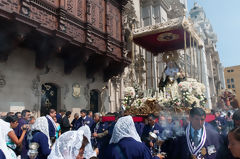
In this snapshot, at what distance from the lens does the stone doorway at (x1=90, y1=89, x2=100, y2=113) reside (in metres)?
13.1

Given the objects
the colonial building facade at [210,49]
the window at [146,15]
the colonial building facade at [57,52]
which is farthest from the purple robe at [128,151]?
the colonial building facade at [210,49]

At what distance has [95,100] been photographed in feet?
44.2

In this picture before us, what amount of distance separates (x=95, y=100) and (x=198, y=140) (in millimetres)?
10708

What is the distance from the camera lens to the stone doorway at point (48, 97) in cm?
1017

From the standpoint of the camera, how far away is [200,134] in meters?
3.19

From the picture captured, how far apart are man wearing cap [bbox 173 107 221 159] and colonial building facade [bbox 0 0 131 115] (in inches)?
262

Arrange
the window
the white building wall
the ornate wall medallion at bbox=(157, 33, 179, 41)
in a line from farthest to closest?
the window → the ornate wall medallion at bbox=(157, 33, 179, 41) → the white building wall

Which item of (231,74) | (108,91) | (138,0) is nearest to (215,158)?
(108,91)

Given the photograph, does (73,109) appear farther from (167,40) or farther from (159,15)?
(159,15)

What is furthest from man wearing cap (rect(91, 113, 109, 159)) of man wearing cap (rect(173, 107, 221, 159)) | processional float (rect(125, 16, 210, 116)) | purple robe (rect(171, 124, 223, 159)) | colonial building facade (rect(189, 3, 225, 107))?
colonial building facade (rect(189, 3, 225, 107))

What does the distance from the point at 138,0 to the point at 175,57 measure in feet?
38.3

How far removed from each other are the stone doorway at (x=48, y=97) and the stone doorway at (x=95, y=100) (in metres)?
2.76

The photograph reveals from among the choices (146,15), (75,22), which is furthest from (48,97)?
(146,15)

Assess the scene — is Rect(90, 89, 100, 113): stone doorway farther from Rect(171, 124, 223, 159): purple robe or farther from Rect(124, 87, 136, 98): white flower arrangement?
Rect(171, 124, 223, 159): purple robe
